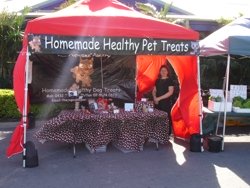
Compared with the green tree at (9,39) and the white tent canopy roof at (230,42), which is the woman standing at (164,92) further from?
the green tree at (9,39)

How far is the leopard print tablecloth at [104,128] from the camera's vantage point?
769 centimetres

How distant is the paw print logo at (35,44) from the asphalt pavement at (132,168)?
1972mm

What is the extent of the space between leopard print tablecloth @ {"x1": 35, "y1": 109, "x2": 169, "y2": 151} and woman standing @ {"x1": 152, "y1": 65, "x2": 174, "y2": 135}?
798 millimetres

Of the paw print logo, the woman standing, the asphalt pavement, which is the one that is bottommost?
the asphalt pavement

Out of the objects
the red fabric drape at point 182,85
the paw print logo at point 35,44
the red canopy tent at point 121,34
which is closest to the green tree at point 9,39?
the red fabric drape at point 182,85

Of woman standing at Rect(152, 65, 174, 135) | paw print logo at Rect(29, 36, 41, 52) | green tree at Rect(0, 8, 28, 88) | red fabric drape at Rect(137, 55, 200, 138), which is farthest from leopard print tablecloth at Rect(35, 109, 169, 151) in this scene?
green tree at Rect(0, 8, 28, 88)

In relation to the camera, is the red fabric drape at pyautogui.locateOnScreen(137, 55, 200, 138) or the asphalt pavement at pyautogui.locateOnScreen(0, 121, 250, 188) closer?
the asphalt pavement at pyautogui.locateOnScreen(0, 121, 250, 188)

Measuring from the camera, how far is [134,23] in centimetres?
740

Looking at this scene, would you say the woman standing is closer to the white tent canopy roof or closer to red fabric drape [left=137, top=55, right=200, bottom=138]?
red fabric drape [left=137, top=55, right=200, bottom=138]

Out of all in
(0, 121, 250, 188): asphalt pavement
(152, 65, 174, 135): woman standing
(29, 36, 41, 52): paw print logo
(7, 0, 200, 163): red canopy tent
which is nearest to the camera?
(0, 121, 250, 188): asphalt pavement

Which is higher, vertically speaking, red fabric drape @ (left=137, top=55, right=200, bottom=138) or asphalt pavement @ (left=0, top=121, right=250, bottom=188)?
red fabric drape @ (left=137, top=55, right=200, bottom=138)

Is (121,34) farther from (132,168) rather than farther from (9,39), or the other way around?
(9,39)

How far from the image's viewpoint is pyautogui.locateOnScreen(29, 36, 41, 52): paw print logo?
6.77 metres

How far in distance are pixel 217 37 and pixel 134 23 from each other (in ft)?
6.11
